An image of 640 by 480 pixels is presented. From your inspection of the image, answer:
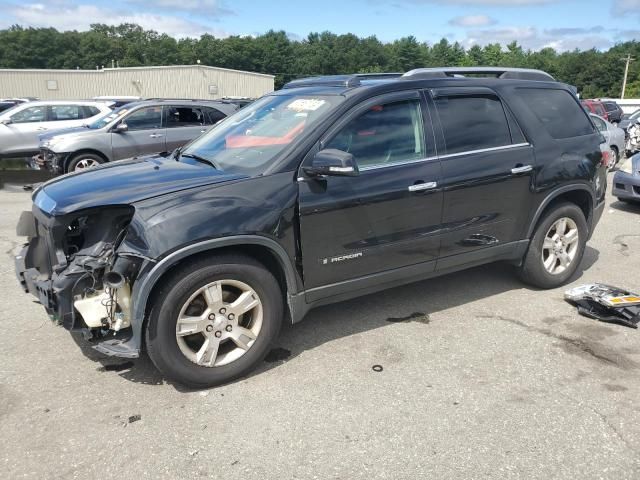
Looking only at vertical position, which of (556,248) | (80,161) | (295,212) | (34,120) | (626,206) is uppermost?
(34,120)

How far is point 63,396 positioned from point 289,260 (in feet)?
5.30

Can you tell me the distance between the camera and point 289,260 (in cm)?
348

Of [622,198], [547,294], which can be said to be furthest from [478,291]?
[622,198]

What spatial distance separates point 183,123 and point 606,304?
936 centimetres

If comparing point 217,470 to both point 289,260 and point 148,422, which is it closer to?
point 148,422

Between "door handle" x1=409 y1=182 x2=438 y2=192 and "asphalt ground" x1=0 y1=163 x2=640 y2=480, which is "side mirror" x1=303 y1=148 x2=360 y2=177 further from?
"asphalt ground" x1=0 y1=163 x2=640 y2=480

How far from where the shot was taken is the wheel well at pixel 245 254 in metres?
3.12

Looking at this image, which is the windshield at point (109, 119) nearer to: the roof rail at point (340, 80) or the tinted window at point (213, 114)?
the tinted window at point (213, 114)

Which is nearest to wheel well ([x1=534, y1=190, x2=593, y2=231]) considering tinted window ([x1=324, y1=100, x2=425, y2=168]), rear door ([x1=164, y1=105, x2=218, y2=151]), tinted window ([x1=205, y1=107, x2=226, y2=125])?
tinted window ([x1=324, y1=100, x2=425, y2=168])

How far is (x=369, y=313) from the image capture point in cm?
454

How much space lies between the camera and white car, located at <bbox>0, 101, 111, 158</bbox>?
1260 centimetres

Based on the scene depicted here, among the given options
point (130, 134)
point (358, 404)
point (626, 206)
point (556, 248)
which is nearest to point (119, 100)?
point (130, 134)

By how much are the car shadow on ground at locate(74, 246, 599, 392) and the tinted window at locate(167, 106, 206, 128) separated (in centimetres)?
789

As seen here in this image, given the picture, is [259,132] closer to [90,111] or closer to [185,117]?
[185,117]
